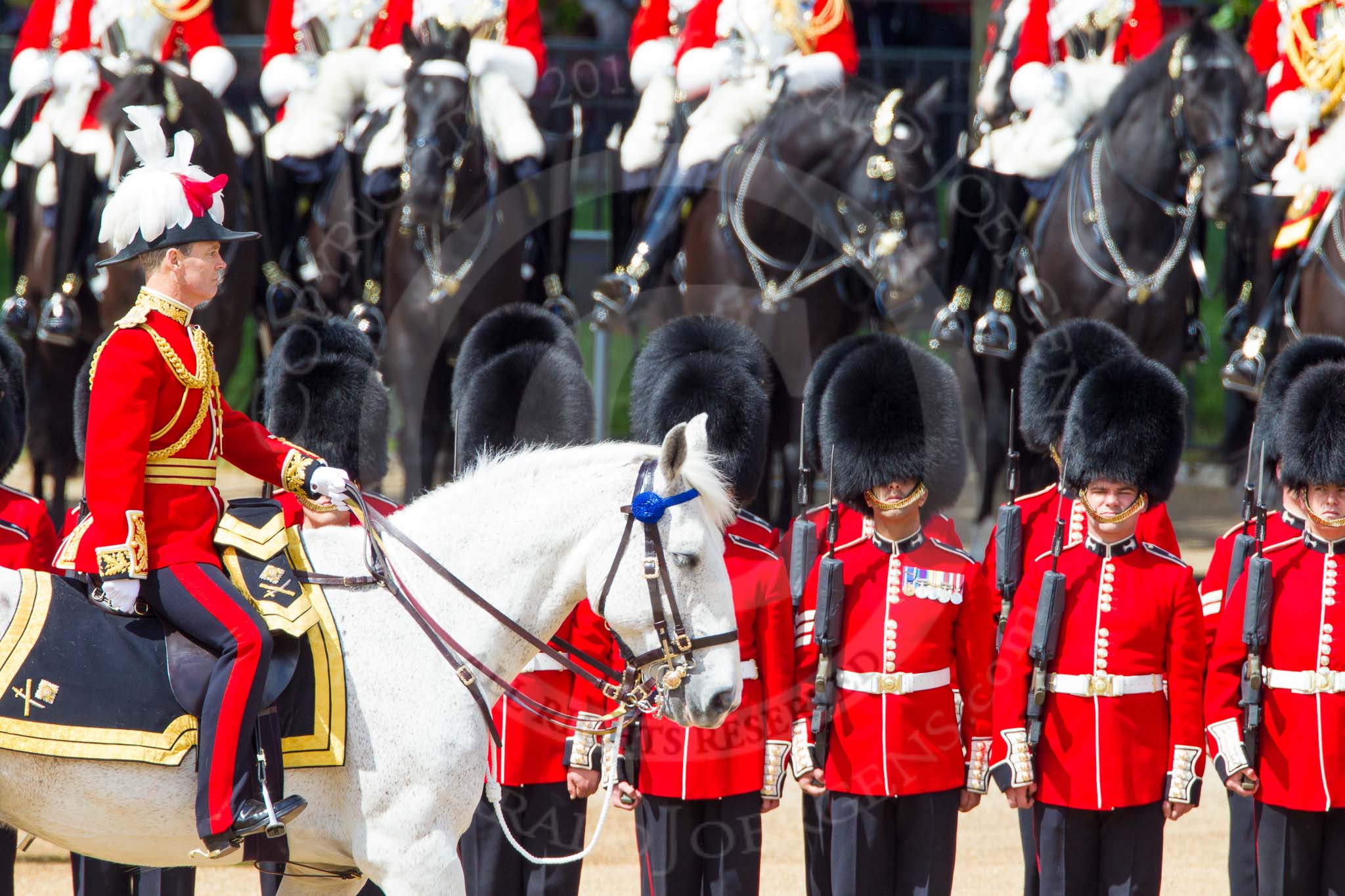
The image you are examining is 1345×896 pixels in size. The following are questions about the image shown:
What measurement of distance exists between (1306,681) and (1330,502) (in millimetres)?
425

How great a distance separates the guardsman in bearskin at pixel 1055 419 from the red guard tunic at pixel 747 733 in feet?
2.06

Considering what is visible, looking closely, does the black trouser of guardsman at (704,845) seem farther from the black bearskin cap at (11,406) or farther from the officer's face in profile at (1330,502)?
the black bearskin cap at (11,406)

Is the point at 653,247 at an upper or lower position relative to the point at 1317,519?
upper

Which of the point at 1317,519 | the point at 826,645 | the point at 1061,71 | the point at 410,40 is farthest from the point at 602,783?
the point at 1061,71

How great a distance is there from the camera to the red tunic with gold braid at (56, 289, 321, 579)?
3.78 m

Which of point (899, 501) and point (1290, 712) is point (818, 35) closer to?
point (899, 501)

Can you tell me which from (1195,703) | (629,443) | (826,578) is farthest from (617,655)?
(1195,703)

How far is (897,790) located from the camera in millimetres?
4715

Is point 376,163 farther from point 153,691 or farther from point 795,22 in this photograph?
point 153,691

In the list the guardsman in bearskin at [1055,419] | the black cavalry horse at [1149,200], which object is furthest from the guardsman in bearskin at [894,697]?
the black cavalry horse at [1149,200]

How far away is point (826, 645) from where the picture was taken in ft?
15.8

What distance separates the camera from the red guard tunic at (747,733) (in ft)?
15.5

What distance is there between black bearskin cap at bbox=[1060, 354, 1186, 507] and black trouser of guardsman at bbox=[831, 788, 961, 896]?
2.93 feet

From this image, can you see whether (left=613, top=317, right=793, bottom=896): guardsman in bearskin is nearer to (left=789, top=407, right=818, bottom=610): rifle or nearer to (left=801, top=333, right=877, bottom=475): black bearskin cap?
(left=789, top=407, right=818, bottom=610): rifle
